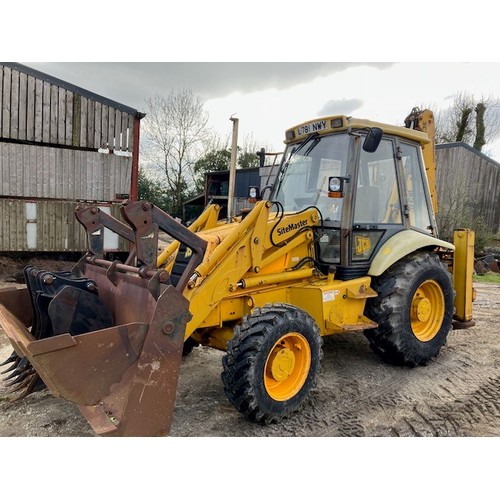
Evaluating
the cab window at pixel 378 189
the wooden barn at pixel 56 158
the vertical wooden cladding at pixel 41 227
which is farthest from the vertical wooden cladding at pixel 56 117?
the cab window at pixel 378 189

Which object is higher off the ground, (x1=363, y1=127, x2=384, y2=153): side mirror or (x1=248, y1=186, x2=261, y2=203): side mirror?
(x1=363, y1=127, x2=384, y2=153): side mirror

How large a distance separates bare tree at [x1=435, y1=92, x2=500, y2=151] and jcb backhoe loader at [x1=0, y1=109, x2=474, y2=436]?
164 cm

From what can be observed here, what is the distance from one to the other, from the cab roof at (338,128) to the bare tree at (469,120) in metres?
1.63

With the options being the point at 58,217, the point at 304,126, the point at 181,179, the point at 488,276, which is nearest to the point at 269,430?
the point at 304,126

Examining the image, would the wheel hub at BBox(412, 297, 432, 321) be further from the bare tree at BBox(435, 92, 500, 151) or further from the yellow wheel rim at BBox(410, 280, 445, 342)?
the bare tree at BBox(435, 92, 500, 151)

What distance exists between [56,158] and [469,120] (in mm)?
9010

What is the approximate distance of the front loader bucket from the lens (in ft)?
8.26

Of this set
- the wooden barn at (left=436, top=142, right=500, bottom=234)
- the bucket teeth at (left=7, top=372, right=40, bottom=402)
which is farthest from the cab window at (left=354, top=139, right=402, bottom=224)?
the wooden barn at (left=436, top=142, right=500, bottom=234)

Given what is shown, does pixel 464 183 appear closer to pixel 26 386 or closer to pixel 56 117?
pixel 56 117

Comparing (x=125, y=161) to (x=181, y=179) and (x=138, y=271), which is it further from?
(x=138, y=271)

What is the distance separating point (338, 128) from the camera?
4.35 m

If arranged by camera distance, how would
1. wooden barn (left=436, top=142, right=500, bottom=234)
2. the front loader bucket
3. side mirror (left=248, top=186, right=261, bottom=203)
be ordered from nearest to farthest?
1. the front loader bucket
2. side mirror (left=248, top=186, right=261, bottom=203)
3. wooden barn (left=436, top=142, right=500, bottom=234)

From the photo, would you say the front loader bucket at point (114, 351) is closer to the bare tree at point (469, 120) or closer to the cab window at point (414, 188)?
the cab window at point (414, 188)

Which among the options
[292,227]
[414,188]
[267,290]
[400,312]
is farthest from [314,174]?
[400,312]
